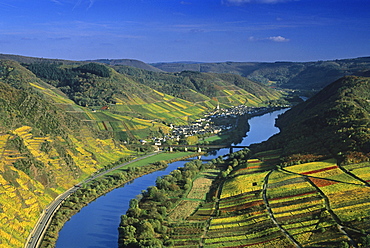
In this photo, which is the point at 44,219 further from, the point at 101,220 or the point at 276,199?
the point at 276,199

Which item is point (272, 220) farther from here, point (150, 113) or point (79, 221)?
point (150, 113)

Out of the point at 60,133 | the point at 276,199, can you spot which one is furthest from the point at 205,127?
the point at 276,199

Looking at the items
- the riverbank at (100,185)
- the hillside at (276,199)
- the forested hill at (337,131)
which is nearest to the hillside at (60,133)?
the riverbank at (100,185)

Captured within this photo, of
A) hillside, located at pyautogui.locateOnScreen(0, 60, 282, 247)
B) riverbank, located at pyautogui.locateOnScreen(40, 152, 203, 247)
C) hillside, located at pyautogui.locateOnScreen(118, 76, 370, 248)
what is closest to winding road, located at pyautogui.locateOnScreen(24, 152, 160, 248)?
riverbank, located at pyautogui.locateOnScreen(40, 152, 203, 247)

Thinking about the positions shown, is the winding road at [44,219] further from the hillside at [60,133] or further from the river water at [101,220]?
the river water at [101,220]

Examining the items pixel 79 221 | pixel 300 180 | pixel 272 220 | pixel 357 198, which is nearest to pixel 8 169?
pixel 79 221

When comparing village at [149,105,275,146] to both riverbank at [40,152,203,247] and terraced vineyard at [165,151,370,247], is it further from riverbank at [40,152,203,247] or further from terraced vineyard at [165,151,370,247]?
terraced vineyard at [165,151,370,247]
